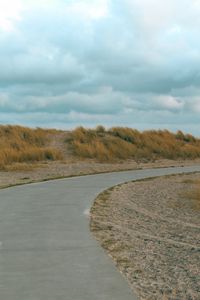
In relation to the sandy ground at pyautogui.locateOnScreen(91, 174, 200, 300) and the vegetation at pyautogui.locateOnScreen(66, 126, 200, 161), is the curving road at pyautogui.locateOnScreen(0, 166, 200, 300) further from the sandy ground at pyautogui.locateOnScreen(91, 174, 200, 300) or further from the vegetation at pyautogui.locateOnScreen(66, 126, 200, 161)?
the vegetation at pyautogui.locateOnScreen(66, 126, 200, 161)

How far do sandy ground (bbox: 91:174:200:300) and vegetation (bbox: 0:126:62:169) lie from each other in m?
15.9

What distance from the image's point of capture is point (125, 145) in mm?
43844

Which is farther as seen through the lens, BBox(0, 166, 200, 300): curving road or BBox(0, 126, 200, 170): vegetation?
BBox(0, 126, 200, 170): vegetation

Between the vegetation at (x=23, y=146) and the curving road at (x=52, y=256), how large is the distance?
18387mm

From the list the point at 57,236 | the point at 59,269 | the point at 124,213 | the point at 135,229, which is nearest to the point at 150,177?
the point at 124,213

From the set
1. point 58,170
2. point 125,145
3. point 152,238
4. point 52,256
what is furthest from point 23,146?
point 52,256

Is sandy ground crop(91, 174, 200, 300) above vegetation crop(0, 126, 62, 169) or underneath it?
underneath

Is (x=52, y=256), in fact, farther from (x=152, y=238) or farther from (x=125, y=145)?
(x=125, y=145)

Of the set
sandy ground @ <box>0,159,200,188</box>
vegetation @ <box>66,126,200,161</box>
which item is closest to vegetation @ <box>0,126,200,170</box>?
vegetation @ <box>66,126,200,161</box>

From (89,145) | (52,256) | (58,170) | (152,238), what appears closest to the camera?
(52,256)

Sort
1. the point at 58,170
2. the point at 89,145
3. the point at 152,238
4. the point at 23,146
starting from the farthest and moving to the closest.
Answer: the point at 89,145
the point at 23,146
the point at 58,170
the point at 152,238

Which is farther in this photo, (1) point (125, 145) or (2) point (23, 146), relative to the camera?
(1) point (125, 145)

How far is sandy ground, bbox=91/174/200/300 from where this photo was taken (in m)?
6.95

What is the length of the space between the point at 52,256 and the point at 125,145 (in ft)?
118
